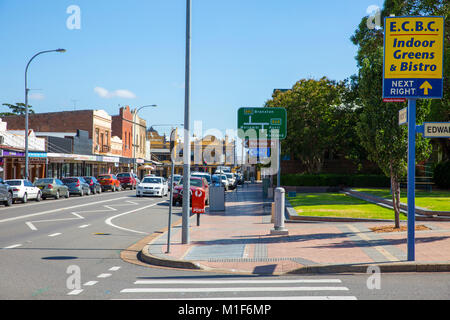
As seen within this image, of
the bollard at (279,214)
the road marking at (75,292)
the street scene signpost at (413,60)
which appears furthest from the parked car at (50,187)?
the street scene signpost at (413,60)

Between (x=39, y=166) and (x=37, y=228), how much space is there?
33.2 meters

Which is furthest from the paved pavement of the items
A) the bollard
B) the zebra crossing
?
the zebra crossing

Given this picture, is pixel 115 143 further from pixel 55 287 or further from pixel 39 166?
pixel 55 287

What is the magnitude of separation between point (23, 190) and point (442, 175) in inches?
1110

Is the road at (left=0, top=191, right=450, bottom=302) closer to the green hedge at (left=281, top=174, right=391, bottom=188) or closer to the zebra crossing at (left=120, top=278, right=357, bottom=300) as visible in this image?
the zebra crossing at (left=120, top=278, right=357, bottom=300)

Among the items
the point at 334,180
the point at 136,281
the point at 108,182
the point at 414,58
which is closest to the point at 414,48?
the point at 414,58

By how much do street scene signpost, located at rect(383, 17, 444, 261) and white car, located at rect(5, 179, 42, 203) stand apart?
79.5 ft

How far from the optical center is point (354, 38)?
37.2m

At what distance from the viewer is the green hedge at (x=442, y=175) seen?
35.7m

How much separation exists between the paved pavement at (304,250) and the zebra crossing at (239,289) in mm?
1047

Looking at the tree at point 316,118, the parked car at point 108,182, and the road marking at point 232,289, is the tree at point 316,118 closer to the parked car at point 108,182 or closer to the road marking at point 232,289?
the parked car at point 108,182

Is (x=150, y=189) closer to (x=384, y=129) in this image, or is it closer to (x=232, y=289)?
(x=384, y=129)
